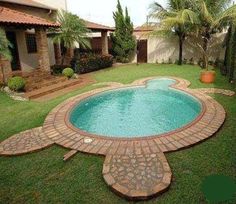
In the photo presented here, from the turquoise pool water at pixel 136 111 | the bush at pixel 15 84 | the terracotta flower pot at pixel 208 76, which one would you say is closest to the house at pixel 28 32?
the bush at pixel 15 84

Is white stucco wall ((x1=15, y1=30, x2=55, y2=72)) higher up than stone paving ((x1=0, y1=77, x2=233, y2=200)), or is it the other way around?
white stucco wall ((x1=15, y1=30, x2=55, y2=72))

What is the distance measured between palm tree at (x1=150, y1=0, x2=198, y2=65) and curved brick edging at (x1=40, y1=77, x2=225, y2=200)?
940cm

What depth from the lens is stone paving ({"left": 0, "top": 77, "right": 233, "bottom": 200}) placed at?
13.5ft

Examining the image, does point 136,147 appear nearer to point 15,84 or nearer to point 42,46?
point 15,84

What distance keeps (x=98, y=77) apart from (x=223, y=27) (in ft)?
31.4

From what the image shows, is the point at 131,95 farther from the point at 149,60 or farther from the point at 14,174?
the point at 149,60

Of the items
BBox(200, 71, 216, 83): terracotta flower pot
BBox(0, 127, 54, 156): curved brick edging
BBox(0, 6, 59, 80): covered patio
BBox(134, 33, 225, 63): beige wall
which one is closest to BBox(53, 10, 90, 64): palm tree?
BBox(0, 6, 59, 80): covered patio

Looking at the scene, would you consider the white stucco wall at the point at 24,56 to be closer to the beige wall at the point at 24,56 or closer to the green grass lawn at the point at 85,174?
the beige wall at the point at 24,56

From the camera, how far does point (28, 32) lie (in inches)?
611

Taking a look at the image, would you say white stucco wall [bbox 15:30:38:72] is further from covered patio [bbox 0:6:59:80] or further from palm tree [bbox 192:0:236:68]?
palm tree [bbox 192:0:236:68]

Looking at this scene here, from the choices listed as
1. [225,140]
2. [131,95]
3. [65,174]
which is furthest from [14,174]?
[131,95]

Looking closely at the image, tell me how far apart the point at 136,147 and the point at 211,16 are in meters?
13.2

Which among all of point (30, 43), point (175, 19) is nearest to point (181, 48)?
point (175, 19)

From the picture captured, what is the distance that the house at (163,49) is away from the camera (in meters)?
18.1
